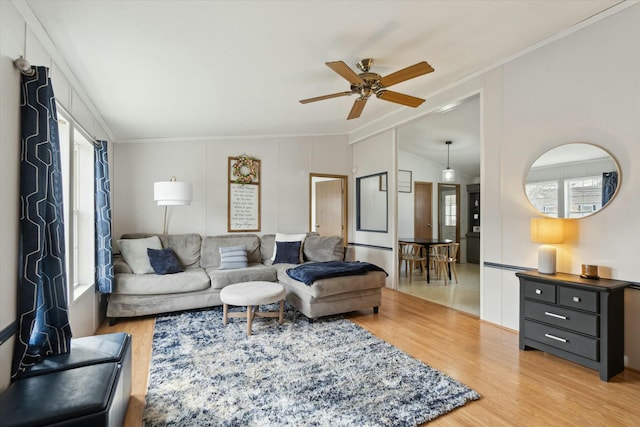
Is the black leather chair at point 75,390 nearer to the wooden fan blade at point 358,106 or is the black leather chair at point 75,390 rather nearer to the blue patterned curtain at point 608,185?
the wooden fan blade at point 358,106

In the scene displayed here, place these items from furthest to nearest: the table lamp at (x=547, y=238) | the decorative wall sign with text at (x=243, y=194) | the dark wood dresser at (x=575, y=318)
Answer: the decorative wall sign with text at (x=243, y=194) → the table lamp at (x=547, y=238) → the dark wood dresser at (x=575, y=318)

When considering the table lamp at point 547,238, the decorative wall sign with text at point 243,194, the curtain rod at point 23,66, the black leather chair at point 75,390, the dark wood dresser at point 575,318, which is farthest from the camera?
the decorative wall sign with text at point 243,194

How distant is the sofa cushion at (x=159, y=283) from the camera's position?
3661 millimetres

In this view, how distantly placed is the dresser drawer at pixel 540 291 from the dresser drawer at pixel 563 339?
22cm

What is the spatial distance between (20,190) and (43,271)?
1.61 ft

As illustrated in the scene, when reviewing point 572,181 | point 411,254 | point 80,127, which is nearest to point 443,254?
point 411,254

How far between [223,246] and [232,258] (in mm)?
402

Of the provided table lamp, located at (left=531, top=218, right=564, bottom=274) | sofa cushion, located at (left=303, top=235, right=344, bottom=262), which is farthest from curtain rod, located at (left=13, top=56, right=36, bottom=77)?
table lamp, located at (left=531, top=218, right=564, bottom=274)

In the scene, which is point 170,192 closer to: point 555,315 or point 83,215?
point 83,215

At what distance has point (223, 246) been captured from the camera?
4867 mm

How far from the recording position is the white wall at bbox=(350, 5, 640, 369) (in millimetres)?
2508

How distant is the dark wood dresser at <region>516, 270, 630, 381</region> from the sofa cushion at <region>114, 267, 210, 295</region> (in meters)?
3.46

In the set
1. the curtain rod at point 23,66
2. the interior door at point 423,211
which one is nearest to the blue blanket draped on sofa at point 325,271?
the curtain rod at point 23,66

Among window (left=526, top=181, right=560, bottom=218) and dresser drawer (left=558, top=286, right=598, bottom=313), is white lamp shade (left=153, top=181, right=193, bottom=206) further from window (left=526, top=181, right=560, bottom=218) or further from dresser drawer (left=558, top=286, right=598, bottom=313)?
dresser drawer (left=558, top=286, right=598, bottom=313)
